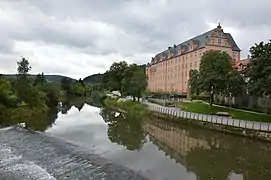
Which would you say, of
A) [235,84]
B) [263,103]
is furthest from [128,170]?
[263,103]

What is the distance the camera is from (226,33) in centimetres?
7369

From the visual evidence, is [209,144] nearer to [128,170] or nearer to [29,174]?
[128,170]

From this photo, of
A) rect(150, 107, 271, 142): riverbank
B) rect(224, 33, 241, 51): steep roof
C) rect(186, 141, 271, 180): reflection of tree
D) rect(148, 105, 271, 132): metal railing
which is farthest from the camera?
rect(224, 33, 241, 51): steep roof

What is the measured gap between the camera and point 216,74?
135 ft

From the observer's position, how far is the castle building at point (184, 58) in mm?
68000

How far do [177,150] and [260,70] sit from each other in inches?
460

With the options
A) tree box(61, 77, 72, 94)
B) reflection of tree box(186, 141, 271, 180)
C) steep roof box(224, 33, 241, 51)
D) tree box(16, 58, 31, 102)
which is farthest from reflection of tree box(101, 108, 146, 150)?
tree box(61, 77, 72, 94)

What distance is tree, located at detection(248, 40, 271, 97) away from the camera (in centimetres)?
3042

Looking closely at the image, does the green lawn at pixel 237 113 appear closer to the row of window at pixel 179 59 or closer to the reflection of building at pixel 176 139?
the reflection of building at pixel 176 139

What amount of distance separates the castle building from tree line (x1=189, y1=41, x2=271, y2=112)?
21.4 m

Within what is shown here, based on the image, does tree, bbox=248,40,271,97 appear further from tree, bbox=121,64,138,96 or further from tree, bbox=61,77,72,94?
tree, bbox=61,77,72,94

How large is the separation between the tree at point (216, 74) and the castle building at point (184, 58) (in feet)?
69.4

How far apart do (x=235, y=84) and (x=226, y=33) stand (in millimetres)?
36336

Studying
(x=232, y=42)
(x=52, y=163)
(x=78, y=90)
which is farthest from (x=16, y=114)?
(x=78, y=90)
